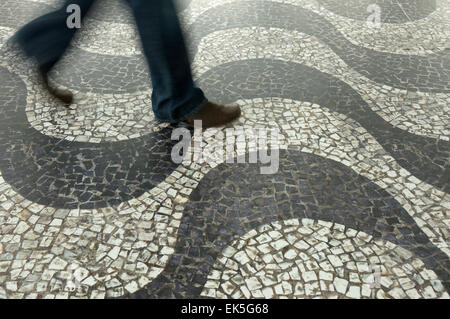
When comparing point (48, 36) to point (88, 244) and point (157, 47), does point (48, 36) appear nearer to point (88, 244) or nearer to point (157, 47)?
point (157, 47)

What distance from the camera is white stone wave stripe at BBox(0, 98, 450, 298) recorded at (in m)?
2.61

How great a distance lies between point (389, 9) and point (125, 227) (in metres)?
4.74

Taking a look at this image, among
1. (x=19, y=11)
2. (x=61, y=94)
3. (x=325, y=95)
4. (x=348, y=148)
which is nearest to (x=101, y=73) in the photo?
(x=61, y=94)

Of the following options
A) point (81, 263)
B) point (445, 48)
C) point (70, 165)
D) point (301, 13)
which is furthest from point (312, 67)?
point (81, 263)

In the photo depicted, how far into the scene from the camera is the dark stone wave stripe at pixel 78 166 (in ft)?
10.3

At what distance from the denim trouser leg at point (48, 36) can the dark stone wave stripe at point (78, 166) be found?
0.61m

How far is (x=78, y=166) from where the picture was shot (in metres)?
3.37

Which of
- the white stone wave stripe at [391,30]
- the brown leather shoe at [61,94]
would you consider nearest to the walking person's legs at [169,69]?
the brown leather shoe at [61,94]

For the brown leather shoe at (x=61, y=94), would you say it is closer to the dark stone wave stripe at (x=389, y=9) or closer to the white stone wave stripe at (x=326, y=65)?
the white stone wave stripe at (x=326, y=65)

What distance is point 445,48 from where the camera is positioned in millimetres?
4906

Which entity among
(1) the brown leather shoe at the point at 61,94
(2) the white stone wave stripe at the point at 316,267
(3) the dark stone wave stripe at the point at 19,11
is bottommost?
(2) the white stone wave stripe at the point at 316,267
